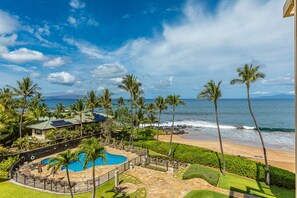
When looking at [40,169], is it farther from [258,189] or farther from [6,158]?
[258,189]

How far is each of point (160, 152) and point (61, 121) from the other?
1927cm

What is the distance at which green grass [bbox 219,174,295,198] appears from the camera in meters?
17.2

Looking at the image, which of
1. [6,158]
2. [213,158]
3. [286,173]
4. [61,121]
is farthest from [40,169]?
[286,173]

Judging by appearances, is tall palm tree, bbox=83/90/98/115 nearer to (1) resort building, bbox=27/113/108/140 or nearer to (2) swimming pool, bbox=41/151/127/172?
(1) resort building, bbox=27/113/108/140

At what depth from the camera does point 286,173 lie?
20328 mm

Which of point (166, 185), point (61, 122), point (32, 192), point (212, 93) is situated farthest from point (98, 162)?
point (212, 93)

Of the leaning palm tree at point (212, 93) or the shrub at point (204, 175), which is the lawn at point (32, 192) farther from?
the leaning palm tree at point (212, 93)

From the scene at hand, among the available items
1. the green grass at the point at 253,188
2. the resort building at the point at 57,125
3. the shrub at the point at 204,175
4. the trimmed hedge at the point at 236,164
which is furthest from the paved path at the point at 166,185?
the resort building at the point at 57,125

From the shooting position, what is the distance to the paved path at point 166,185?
1597cm

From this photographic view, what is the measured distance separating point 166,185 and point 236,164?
10727 mm

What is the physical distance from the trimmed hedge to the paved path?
7.11 m

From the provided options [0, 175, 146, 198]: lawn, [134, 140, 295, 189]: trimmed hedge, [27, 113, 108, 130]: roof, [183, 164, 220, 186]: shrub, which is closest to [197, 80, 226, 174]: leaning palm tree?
[134, 140, 295, 189]: trimmed hedge

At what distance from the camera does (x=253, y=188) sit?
1819 cm

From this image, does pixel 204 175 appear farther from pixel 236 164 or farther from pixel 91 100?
pixel 91 100
